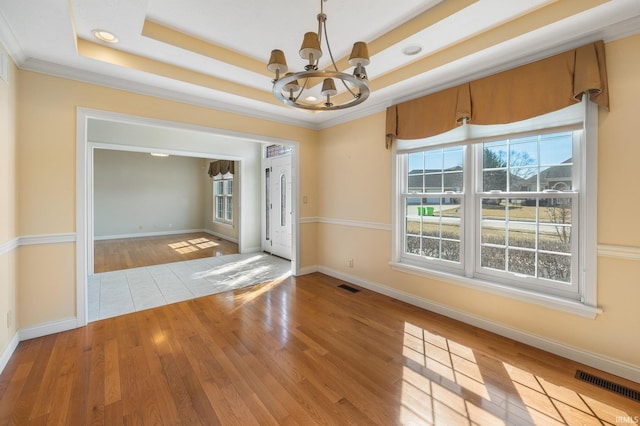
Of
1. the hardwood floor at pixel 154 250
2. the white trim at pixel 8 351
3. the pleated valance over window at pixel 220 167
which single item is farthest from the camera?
the pleated valance over window at pixel 220 167

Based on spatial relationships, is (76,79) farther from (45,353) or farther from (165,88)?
(45,353)

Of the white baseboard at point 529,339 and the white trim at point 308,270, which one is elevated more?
the white trim at point 308,270

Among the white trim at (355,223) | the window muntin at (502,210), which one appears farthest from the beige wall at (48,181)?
the window muntin at (502,210)

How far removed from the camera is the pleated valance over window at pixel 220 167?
23.7ft

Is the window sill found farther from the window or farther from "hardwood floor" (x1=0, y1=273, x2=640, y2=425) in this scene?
the window

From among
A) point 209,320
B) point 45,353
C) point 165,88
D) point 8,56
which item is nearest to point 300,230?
point 209,320

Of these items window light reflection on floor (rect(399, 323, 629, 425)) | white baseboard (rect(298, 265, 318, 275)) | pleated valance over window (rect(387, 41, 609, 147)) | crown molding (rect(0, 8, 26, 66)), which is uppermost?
A: crown molding (rect(0, 8, 26, 66))

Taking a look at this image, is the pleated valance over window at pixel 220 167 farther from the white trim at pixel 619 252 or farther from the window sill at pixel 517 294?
the white trim at pixel 619 252

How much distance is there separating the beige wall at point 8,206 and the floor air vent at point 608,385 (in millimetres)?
4430

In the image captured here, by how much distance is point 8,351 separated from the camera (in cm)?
222

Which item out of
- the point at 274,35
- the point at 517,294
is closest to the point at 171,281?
the point at 274,35

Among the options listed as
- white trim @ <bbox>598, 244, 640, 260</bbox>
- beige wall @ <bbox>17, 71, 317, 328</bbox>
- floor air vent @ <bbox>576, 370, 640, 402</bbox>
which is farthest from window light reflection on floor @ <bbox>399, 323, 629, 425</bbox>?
beige wall @ <bbox>17, 71, 317, 328</bbox>

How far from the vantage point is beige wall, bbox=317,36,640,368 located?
1.99m

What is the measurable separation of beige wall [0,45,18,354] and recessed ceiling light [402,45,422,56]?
330cm
